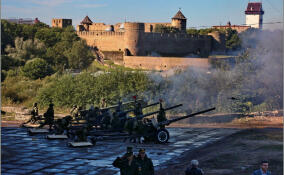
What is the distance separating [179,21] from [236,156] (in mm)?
73623

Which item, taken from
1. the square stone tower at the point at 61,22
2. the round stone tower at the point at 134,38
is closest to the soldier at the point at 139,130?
the round stone tower at the point at 134,38

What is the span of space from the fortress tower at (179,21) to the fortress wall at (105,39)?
1240 cm

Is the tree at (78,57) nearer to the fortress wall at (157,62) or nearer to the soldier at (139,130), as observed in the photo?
the fortress wall at (157,62)

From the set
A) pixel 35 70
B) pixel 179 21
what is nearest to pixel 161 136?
pixel 35 70

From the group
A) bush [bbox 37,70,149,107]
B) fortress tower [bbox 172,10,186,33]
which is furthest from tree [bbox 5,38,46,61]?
fortress tower [bbox 172,10,186,33]

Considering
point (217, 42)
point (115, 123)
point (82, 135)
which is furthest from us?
point (217, 42)

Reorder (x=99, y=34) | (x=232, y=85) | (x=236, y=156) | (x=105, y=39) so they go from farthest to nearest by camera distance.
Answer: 1. (x=99, y=34)
2. (x=105, y=39)
3. (x=232, y=85)
4. (x=236, y=156)

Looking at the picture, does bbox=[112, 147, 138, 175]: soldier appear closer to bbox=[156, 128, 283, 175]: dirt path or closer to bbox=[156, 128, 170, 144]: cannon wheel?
bbox=[156, 128, 283, 175]: dirt path

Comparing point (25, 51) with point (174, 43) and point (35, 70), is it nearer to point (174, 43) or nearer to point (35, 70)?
point (35, 70)

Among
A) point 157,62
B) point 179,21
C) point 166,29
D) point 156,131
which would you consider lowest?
point 156,131

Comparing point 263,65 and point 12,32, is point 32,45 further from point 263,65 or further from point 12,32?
point 263,65

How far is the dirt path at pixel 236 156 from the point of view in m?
12.6

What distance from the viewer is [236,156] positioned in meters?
14.0

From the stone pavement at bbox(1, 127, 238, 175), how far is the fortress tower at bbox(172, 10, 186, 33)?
220 feet
